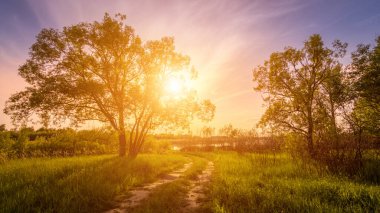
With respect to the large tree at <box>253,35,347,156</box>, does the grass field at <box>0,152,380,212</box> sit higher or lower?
lower

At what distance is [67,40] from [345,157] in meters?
22.2

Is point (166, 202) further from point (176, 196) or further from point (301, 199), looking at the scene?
point (301, 199)

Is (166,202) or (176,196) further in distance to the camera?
(176,196)

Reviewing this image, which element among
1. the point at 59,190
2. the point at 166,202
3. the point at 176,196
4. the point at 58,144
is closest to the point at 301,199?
the point at 166,202

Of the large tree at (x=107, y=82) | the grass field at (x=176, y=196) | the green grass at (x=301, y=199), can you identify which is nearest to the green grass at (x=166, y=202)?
the grass field at (x=176, y=196)

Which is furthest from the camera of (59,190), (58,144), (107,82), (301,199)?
(58,144)

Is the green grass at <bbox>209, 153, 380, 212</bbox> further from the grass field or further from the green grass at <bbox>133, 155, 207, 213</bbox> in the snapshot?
the green grass at <bbox>133, 155, 207, 213</bbox>

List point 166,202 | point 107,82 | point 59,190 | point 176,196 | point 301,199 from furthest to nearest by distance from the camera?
point 107,82, point 176,196, point 59,190, point 166,202, point 301,199

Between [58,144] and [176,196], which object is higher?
[58,144]

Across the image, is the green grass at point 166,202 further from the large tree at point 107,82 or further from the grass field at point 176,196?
the large tree at point 107,82

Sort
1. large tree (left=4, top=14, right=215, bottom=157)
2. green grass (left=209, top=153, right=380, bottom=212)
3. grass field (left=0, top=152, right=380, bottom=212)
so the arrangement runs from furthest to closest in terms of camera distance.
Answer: large tree (left=4, top=14, right=215, bottom=157)
grass field (left=0, top=152, right=380, bottom=212)
green grass (left=209, top=153, right=380, bottom=212)

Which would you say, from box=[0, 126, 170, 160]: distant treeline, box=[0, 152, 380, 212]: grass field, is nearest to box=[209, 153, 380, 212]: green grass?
box=[0, 152, 380, 212]: grass field

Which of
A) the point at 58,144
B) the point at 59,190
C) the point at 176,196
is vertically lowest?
the point at 176,196

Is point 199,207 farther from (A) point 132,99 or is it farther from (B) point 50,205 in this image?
(A) point 132,99
